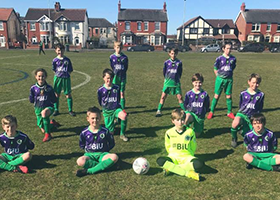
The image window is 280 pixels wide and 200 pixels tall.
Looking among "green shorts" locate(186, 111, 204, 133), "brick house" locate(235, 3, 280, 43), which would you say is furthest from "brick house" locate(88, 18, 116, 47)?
"green shorts" locate(186, 111, 204, 133)

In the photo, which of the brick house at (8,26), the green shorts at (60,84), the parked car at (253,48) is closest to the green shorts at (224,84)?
the green shorts at (60,84)

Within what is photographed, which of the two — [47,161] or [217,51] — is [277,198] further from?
[217,51]

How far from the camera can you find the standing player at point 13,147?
4539 millimetres

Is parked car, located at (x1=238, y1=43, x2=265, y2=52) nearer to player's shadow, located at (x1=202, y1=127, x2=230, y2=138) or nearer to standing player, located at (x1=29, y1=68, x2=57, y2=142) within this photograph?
player's shadow, located at (x1=202, y1=127, x2=230, y2=138)

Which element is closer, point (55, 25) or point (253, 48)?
point (253, 48)

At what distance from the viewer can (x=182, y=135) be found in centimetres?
475

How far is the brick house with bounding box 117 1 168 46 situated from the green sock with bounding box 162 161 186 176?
210 feet

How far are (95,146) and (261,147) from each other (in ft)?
11.0

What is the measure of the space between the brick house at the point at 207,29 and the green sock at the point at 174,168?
234 ft

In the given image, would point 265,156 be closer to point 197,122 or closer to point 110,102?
point 197,122

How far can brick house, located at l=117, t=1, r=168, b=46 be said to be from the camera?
66.4m

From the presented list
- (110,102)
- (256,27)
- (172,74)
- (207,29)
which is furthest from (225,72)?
(207,29)

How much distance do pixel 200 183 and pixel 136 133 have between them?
2729mm

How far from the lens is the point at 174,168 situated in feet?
14.6
